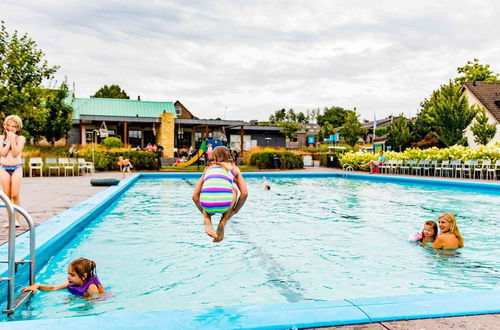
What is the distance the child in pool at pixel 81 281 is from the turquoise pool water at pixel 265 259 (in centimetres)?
9

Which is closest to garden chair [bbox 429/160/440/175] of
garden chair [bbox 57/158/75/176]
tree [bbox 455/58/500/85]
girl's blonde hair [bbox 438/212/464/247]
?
girl's blonde hair [bbox 438/212/464/247]

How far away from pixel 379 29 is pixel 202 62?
12187 millimetres

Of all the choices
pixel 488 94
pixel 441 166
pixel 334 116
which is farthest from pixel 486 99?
pixel 334 116

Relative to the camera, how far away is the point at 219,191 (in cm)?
333

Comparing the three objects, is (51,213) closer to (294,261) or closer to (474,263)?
(294,261)

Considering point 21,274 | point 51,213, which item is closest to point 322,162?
point 51,213

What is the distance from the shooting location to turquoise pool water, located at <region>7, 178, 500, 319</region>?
421 centimetres

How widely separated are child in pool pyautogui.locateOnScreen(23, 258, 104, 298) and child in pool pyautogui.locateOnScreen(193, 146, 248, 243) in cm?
126

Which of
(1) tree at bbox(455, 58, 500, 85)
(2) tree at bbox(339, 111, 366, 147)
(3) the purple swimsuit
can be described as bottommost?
(3) the purple swimsuit

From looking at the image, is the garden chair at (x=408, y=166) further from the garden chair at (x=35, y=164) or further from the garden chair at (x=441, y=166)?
the garden chair at (x=35, y=164)

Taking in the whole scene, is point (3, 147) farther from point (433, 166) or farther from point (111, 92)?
point (111, 92)

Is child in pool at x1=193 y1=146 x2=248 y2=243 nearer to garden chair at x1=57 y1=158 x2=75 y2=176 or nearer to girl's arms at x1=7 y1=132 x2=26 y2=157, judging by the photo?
girl's arms at x1=7 y1=132 x2=26 y2=157

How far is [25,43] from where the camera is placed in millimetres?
22578

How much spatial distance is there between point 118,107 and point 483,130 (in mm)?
30218
